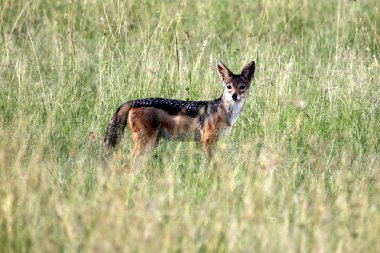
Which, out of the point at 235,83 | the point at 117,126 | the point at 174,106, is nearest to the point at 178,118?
the point at 174,106

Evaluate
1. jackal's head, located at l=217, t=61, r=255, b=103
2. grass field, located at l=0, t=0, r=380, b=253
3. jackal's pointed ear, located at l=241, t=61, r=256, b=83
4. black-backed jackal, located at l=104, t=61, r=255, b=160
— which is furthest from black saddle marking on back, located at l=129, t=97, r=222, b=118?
jackal's pointed ear, located at l=241, t=61, r=256, b=83

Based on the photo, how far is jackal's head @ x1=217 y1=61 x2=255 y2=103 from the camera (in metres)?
8.23

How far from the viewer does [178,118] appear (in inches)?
309

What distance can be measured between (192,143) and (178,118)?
0.80 meters

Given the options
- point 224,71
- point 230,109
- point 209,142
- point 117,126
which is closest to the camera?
point 117,126

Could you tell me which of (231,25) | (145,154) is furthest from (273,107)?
(231,25)

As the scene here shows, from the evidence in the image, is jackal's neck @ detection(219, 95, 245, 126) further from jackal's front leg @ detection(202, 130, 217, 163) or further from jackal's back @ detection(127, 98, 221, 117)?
jackal's front leg @ detection(202, 130, 217, 163)

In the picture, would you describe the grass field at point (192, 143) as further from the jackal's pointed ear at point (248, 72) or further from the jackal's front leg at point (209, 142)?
the jackal's pointed ear at point (248, 72)

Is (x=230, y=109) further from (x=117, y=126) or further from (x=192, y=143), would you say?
(x=192, y=143)

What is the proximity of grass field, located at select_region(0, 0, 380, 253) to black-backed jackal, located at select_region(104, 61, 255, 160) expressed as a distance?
155 millimetres

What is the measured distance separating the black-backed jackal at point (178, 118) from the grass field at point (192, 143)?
16cm

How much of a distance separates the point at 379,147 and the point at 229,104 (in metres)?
1.39

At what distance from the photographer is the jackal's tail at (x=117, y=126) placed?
7.82 metres

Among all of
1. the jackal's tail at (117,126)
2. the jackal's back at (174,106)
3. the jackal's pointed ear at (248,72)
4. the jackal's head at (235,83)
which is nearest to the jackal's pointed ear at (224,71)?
the jackal's head at (235,83)
